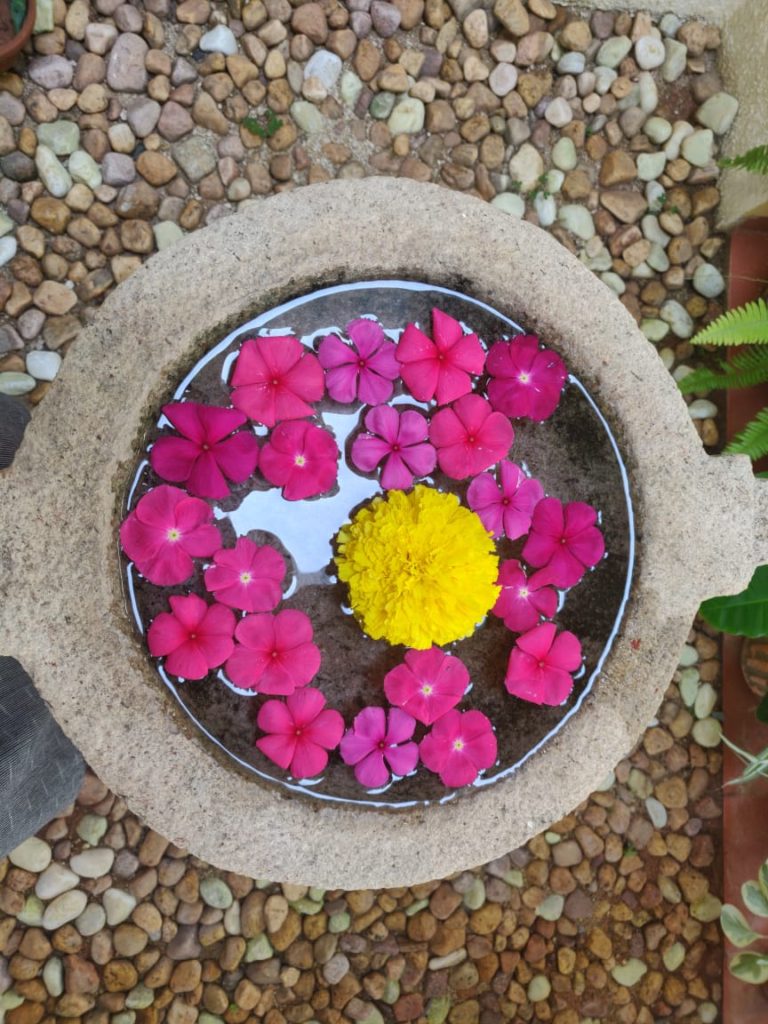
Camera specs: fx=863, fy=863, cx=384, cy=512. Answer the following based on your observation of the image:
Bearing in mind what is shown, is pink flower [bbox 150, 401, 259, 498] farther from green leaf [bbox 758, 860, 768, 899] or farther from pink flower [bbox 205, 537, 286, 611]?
green leaf [bbox 758, 860, 768, 899]

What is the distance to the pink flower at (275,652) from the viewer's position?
1.76 meters

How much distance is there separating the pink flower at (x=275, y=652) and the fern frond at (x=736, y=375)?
1.42 m

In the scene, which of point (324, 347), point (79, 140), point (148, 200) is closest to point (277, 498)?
point (324, 347)

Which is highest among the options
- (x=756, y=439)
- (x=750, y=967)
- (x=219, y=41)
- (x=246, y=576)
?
(x=219, y=41)

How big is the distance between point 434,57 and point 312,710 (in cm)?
189

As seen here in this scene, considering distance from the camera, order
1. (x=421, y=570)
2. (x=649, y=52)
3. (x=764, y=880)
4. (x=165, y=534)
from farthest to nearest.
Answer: (x=649, y=52), (x=764, y=880), (x=165, y=534), (x=421, y=570)

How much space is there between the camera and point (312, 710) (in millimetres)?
1794

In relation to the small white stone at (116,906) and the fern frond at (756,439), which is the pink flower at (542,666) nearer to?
the fern frond at (756,439)

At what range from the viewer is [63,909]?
239 cm

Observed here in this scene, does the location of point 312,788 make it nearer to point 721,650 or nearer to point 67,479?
point 67,479

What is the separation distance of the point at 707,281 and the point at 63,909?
8.64 feet

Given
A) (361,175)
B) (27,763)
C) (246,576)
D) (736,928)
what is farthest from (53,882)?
(361,175)

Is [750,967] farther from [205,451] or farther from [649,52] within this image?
[649,52]

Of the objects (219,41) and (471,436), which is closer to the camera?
(471,436)
